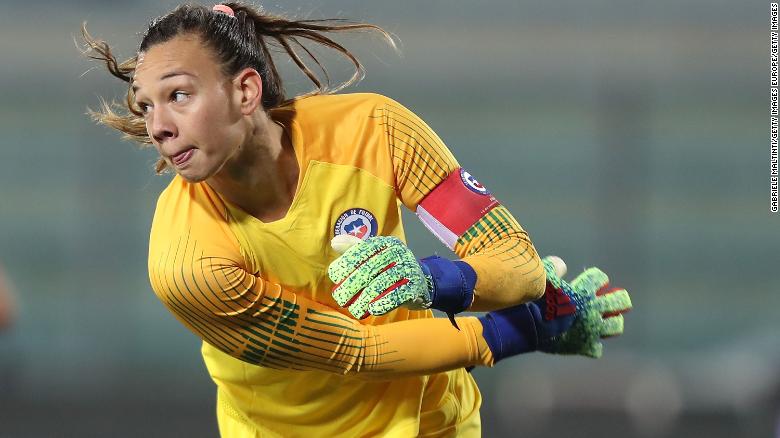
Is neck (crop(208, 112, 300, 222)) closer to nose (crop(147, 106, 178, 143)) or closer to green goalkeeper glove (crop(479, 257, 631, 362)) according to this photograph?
nose (crop(147, 106, 178, 143))

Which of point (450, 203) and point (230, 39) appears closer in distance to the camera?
point (230, 39)

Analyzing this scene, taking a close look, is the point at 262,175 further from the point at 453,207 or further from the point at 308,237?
the point at 453,207

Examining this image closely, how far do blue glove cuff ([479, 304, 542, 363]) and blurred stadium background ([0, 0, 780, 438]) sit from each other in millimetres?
2224

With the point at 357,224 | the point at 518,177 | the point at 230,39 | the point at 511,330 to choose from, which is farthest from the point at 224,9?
the point at 518,177

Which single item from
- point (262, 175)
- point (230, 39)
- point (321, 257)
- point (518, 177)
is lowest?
point (518, 177)

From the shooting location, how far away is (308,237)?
2.09 m

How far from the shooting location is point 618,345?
4598 millimetres

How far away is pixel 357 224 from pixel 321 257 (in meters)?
0.09

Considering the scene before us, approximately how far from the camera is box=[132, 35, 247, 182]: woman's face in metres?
1.92

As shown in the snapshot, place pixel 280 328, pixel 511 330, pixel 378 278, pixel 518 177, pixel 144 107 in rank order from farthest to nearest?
pixel 518 177
pixel 511 330
pixel 280 328
pixel 144 107
pixel 378 278

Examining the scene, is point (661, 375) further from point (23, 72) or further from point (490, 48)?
point (23, 72)

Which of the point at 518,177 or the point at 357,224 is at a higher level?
the point at 357,224

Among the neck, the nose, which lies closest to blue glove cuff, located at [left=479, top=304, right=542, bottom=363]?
the neck

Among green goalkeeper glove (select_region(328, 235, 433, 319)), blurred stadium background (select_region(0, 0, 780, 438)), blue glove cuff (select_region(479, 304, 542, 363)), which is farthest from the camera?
blurred stadium background (select_region(0, 0, 780, 438))
